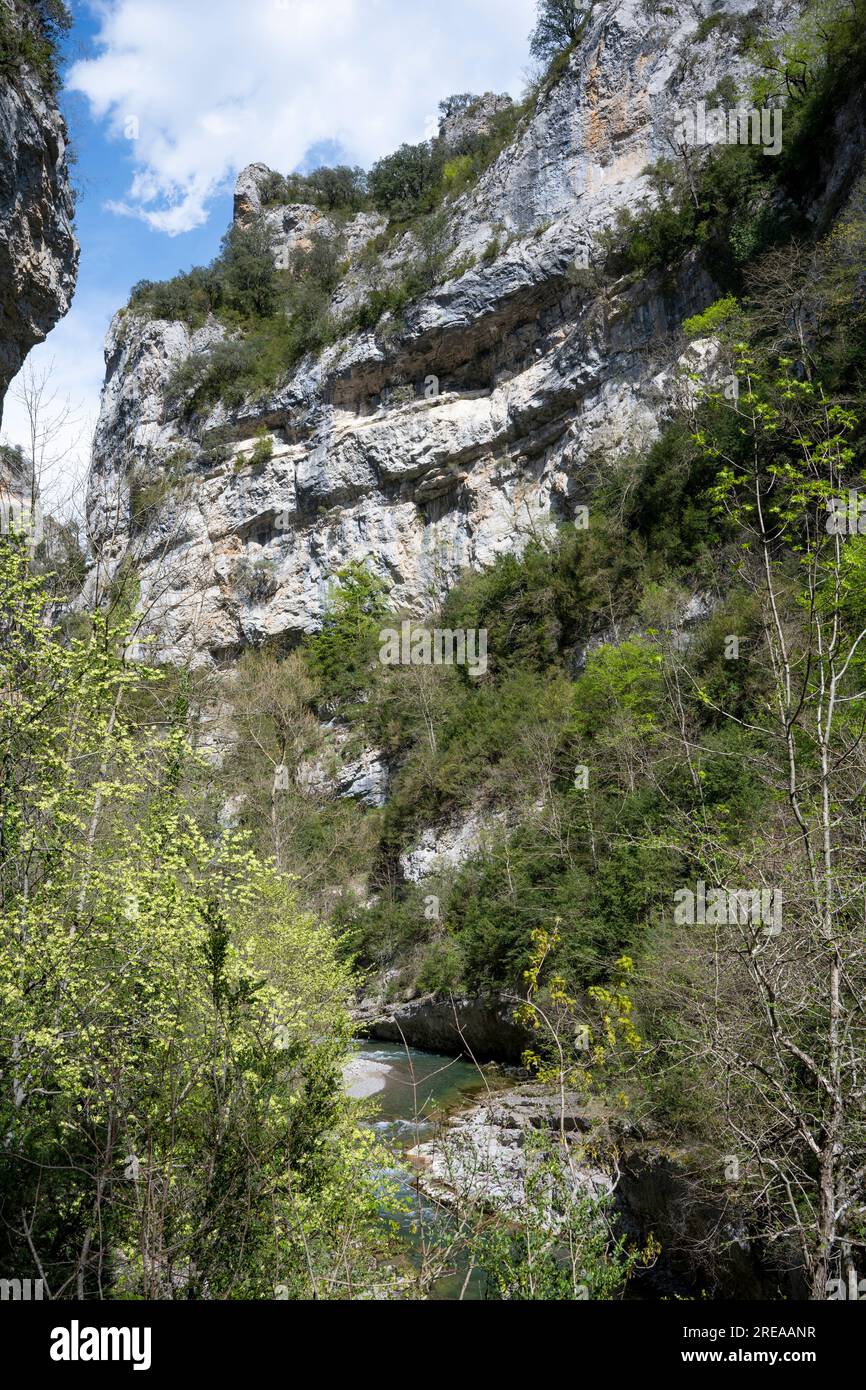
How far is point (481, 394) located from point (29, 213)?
26740 mm

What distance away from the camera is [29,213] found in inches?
359

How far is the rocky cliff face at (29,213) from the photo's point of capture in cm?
868

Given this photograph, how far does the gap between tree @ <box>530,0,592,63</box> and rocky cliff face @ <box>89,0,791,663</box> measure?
2.95 metres

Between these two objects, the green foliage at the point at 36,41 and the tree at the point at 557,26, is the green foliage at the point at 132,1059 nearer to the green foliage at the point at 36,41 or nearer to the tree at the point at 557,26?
the green foliage at the point at 36,41

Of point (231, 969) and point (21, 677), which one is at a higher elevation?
point (21, 677)

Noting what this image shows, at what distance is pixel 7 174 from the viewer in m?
8.66

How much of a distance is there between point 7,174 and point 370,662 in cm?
2589

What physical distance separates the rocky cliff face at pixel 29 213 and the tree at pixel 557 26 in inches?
1323

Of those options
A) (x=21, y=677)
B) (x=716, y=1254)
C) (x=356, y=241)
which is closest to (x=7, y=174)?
(x=21, y=677)

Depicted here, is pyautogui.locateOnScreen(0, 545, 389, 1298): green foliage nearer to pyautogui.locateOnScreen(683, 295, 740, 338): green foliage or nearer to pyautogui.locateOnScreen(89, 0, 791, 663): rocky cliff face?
pyautogui.locateOnScreen(89, 0, 791, 663): rocky cliff face

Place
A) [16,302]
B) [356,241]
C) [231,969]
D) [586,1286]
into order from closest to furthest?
[586,1286], [231,969], [16,302], [356,241]

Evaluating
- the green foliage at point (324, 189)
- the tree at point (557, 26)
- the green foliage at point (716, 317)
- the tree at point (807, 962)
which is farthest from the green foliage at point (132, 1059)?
the green foliage at point (324, 189)
